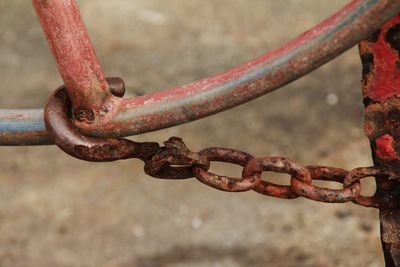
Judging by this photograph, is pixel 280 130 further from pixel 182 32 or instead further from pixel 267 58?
pixel 267 58

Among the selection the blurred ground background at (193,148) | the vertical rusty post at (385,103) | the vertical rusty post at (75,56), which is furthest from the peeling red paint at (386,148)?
the blurred ground background at (193,148)

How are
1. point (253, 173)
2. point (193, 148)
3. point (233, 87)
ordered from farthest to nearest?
point (193, 148), point (253, 173), point (233, 87)

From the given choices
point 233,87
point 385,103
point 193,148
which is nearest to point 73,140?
point 233,87

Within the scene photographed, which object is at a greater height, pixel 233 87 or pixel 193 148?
pixel 193 148

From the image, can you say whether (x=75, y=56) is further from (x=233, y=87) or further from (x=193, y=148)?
(x=193, y=148)

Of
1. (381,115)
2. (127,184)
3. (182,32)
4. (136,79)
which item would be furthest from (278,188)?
(182,32)

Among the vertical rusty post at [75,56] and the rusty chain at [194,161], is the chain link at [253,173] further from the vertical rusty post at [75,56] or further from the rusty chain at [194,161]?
the vertical rusty post at [75,56]
